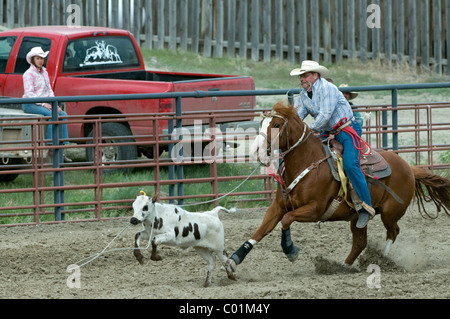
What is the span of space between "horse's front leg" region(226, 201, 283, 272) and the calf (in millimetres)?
113

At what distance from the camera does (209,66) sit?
20.2 m

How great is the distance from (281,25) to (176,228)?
551 inches

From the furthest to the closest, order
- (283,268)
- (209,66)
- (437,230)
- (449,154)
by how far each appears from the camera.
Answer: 1. (209,66)
2. (449,154)
3. (437,230)
4. (283,268)

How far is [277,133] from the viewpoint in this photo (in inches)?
301

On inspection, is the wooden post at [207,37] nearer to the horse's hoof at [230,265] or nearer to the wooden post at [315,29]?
the wooden post at [315,29]

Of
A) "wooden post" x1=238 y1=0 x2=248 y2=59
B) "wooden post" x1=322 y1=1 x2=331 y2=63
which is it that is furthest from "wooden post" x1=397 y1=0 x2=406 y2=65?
"wooden post" x1=238 y1=0 x2=248 y2=59

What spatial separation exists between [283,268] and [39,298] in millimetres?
2714

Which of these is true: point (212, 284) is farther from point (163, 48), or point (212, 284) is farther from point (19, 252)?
point (163, 48)

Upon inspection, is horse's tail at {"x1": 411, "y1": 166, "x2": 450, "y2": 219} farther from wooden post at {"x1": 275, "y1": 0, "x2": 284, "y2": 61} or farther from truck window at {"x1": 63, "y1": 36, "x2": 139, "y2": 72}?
wooden post at {"x1": 275, "y1": 0, "x2": 284, "y2": 61}

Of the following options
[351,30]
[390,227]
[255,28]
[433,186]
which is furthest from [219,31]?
[390,227]

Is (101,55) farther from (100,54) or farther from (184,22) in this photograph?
(184,22)

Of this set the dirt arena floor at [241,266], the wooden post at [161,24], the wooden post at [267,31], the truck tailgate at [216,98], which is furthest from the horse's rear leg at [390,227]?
the wooden post at [161,24]

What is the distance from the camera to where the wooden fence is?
20797 millimetres
